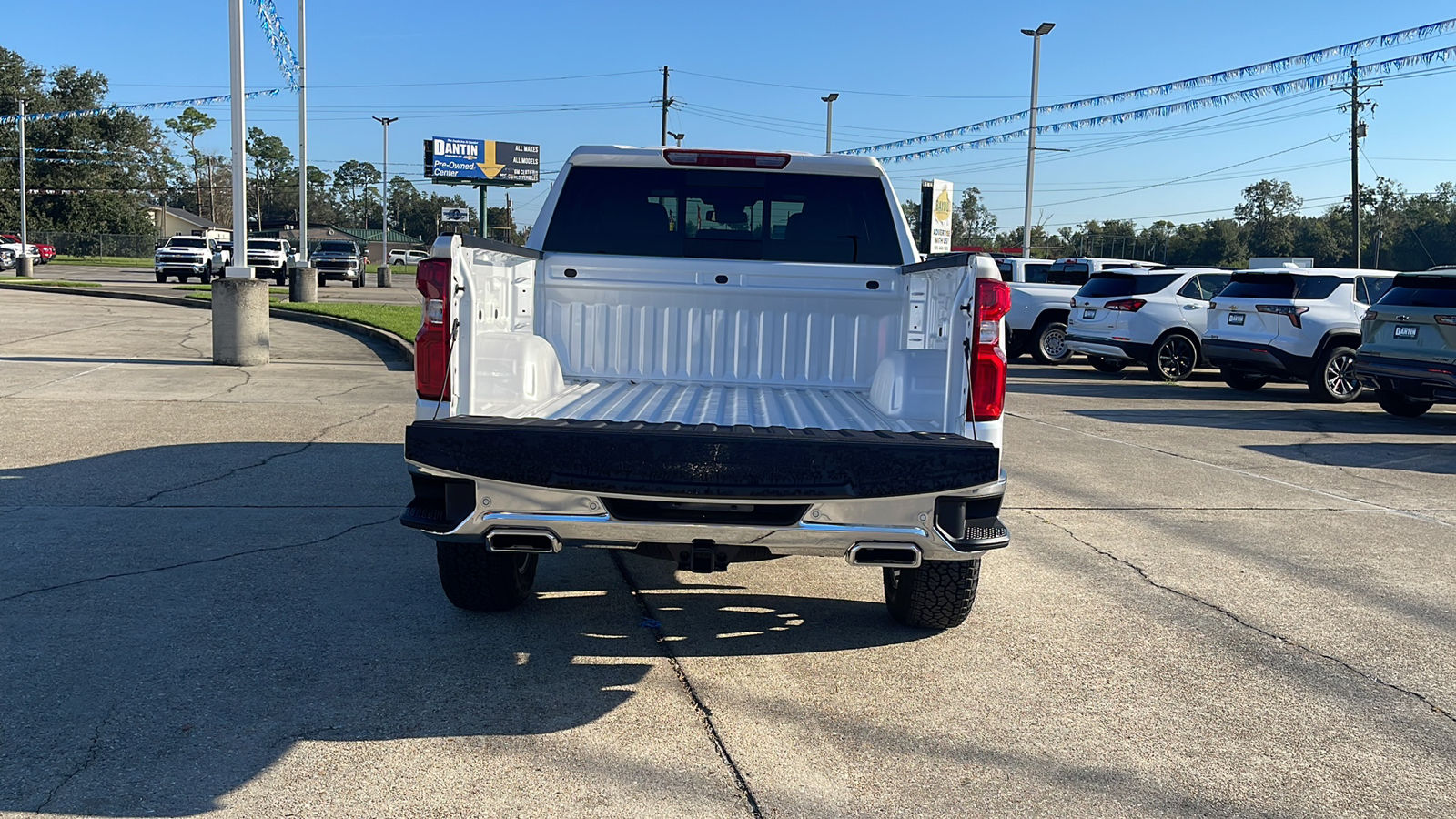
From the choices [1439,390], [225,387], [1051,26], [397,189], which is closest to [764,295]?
[225,387]

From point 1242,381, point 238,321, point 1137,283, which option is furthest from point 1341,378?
point 238,321

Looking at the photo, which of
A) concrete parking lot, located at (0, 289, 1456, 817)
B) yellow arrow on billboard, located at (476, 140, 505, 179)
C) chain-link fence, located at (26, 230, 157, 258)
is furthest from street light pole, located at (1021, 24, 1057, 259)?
chain-link fence, located at (26, 230, 157, 258)

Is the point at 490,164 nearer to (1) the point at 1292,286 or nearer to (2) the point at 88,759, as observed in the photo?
(1) the point at 1292,286

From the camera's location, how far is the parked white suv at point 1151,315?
17.6 metres

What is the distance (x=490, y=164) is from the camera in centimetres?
6731

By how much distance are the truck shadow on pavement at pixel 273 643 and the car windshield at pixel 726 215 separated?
1.71m

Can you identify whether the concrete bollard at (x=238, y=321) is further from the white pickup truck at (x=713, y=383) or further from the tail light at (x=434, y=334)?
the tail light at (x=434, y=334)

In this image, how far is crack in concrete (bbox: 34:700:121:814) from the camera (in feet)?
10.8

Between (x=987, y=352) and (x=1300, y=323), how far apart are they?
1276 centimetres

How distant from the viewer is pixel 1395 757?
3.87 metres

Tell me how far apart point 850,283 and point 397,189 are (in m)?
157

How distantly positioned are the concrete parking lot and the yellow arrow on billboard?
60.5 metres

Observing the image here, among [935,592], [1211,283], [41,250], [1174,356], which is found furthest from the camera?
[41,250]

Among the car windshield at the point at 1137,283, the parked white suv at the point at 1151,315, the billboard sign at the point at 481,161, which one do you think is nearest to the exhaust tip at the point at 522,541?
the parked white suv at the point at 1151,315
